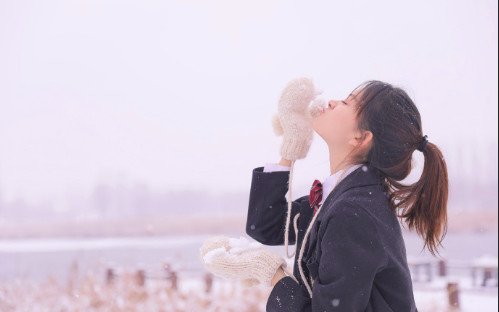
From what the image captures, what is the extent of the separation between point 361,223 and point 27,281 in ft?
9.36

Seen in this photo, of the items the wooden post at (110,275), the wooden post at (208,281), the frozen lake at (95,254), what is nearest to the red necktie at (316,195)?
the frozen lake at (95,254)

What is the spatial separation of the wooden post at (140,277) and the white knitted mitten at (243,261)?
215 cm

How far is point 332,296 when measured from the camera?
2.34 feet

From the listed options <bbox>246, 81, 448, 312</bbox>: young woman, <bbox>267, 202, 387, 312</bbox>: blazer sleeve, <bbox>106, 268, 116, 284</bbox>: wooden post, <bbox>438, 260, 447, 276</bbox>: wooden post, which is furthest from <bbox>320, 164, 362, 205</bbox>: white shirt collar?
<bbox>438, 260, 447, 276</bbox>: wooden post

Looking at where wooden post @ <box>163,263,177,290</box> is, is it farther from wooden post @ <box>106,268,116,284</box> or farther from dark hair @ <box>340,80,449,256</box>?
dark hair @ <box>340,80,449,256</box>

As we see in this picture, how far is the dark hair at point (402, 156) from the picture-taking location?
2.89 ft

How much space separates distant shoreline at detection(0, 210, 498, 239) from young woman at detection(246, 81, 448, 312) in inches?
77.0

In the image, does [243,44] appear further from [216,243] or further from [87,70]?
[216,243]

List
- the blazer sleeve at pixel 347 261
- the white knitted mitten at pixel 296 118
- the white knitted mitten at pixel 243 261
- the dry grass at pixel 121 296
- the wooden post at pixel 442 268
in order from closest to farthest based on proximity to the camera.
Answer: the blazer sleeve at pixel 347 261 → the white knitted mitten at pixel 243 261 → the white knitted mitten at pixel 296 118 → the dry grass at pixel 121 296 → the wooden post at pixel 442 268

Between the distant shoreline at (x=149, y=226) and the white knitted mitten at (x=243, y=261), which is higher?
the white knitted mitten at (x=243, y=261)

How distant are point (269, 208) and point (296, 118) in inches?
8.8

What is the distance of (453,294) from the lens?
2719 mm

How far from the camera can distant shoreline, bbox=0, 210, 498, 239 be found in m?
3.09

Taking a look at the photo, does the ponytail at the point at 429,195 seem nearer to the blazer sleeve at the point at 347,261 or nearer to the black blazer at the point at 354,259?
the black blazer at the point at 354,259
